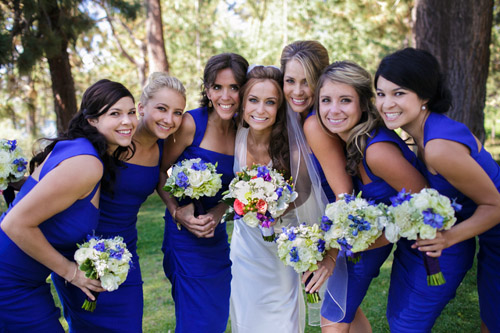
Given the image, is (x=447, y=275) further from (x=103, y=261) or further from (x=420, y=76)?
(x=103, y=261)

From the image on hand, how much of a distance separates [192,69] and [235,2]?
30.7 ft

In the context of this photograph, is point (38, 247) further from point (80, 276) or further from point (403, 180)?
point (403, 180)

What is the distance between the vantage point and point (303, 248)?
321 cm

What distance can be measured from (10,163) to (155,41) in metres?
11.5

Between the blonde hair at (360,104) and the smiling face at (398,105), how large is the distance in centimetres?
23

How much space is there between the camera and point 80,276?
3.03 metres

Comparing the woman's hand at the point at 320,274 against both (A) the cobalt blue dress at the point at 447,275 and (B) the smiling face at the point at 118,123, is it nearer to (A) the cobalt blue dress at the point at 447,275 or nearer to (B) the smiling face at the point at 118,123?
(A) the cobalt blue dress at the point at 447,275

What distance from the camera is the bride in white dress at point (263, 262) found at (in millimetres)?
4123

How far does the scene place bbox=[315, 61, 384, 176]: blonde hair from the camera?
3.33 metres

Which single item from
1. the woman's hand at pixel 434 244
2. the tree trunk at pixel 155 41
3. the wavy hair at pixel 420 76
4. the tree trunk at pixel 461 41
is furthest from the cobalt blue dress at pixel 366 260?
the tree trunk at pixel 155 41

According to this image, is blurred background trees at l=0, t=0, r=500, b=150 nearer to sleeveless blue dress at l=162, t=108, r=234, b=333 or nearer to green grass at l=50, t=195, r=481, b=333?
sleeveless blue dress at l=162, t=108, r=234, b=333

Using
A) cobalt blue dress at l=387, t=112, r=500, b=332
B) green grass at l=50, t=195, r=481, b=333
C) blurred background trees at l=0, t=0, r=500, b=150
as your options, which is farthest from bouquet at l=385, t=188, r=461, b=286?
blurred background trees at l=0, t=0, r=500, b=150

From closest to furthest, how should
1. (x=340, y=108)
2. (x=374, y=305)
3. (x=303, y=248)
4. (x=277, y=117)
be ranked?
(x=303, y=248), (x=340, y=108), (x=277, y=117), (x=374, y=305)

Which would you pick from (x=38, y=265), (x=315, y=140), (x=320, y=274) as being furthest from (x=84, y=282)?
(x=315, y=140)
